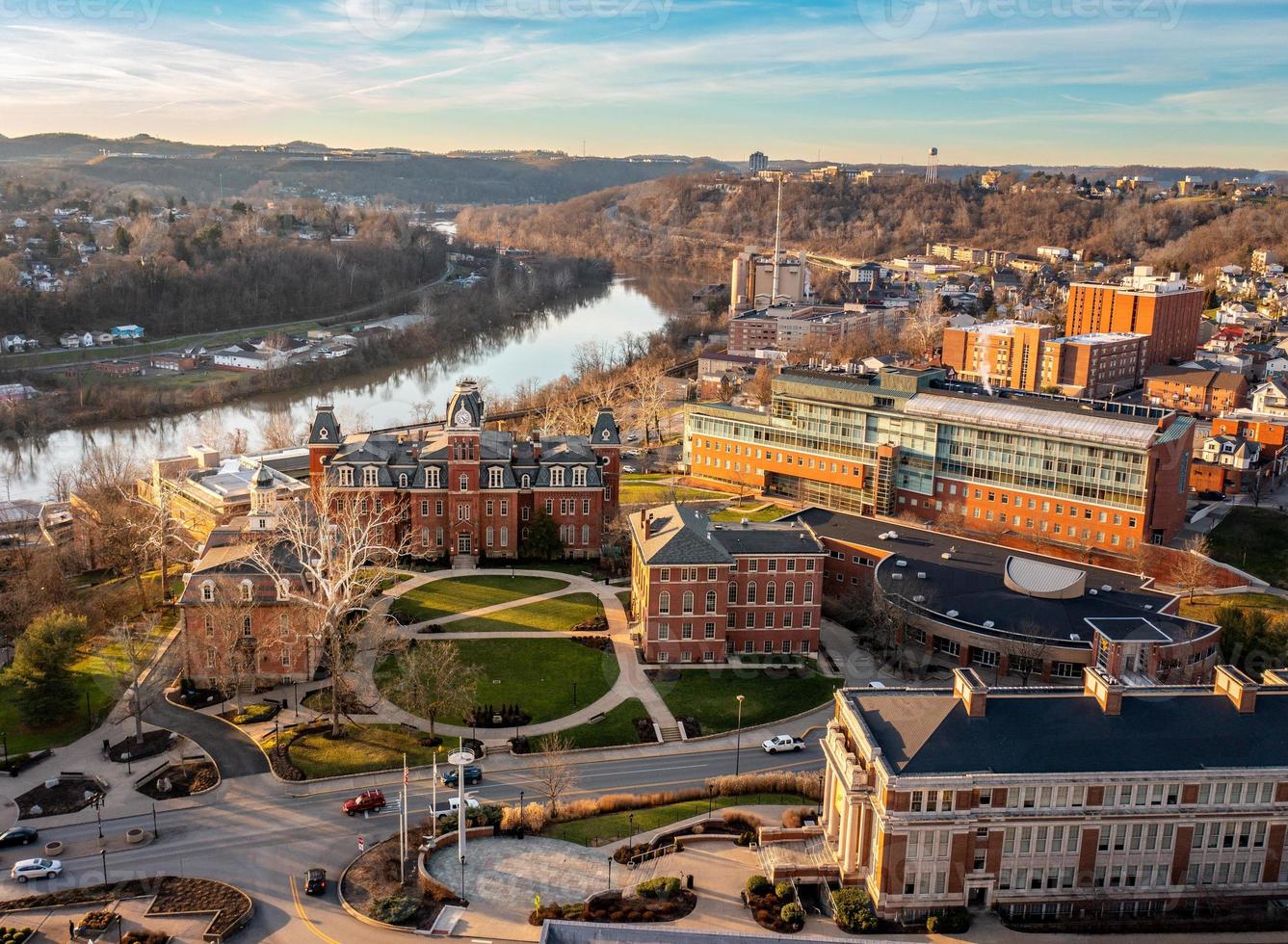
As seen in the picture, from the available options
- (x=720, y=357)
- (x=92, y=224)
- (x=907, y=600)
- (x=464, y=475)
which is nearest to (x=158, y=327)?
(x=92, y=224)

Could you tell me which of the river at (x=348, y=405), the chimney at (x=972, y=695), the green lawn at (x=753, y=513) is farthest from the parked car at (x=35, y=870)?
the river at (x=348, y=405)

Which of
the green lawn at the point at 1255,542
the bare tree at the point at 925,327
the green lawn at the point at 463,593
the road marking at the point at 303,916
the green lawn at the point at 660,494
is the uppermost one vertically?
the bare tree at the point at 925,327

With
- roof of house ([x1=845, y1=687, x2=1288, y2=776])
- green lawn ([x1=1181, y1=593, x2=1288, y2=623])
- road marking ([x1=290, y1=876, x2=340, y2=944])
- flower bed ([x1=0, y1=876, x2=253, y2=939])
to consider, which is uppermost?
roof of house ([x1=845, y1=687, x2=1288, y2=776])

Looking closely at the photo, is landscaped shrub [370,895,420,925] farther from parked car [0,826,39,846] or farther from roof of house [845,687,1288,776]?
roof of house [845,687,1288,776]

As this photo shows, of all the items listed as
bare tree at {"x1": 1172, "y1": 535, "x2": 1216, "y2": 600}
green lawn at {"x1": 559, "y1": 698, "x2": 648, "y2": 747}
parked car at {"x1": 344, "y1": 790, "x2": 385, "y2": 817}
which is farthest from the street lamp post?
bare tree at {"x1": 1172, "y1": 535, "x2": 1216, "y2": 600}

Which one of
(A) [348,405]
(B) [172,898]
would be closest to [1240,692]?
(B) [172,898]

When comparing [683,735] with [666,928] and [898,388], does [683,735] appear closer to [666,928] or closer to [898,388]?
[666,928]

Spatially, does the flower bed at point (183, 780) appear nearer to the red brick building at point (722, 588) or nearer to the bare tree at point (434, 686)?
the bare tree at point (434, 686)
